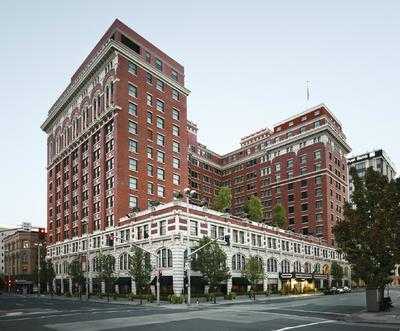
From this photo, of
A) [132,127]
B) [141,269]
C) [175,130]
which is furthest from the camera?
[175,130]

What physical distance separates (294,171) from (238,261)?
53637mm

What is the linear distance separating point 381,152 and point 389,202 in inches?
6845

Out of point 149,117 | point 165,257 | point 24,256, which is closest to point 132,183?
point 149,117

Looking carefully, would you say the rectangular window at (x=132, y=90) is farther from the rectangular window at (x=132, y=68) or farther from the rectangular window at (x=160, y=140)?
the rectangular window at (x=160, y=140)

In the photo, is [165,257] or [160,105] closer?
[165,257]

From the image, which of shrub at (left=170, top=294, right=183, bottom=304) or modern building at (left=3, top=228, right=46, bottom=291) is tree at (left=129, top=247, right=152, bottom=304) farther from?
modern building at (left=3, top=228, right=46, bottom=291)

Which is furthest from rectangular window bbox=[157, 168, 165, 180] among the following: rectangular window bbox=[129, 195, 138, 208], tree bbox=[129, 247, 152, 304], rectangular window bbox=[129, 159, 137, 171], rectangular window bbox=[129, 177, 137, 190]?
tree bbox=[129, 247, 152, 304]

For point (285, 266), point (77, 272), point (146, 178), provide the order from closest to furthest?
point (146, 178) → point (77, 272) → point (285, 266)

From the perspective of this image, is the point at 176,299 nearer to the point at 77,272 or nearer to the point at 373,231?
the point at 373,231

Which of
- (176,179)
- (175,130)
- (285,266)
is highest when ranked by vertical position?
(175,130)

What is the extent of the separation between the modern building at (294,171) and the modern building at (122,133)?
40.8 m

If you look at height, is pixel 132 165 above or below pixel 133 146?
below

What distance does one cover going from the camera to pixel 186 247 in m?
60.5

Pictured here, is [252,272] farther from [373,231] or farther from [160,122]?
[160,122]
